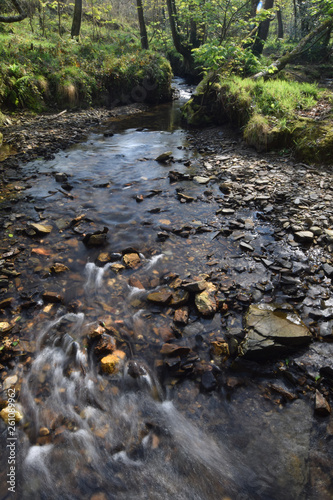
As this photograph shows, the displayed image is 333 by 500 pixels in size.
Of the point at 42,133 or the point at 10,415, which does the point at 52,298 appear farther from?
the point at 42,133

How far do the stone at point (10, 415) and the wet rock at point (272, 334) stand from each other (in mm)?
2381

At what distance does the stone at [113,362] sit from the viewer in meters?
3.00

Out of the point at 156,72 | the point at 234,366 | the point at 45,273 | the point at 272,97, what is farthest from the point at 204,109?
the point at 234,366

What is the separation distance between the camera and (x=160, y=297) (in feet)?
12.5

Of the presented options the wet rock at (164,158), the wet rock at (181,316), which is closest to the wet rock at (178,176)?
the wet rock at (164,158)

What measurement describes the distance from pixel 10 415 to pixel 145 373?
135 centimetres

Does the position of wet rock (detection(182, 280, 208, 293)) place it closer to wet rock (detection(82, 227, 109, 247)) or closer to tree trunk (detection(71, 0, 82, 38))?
wet rock (detection(82, 227, 109, 247))

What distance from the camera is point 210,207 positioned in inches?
241

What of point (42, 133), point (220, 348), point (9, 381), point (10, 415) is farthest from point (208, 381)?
point (42, 133)

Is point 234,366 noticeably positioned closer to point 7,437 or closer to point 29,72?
point 7,437

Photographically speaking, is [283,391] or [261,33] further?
[261,33]

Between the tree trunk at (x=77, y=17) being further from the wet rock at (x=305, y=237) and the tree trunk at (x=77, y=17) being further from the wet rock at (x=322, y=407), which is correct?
the wet rock at (x=322, y=407)

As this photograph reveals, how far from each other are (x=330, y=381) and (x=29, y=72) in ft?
45.7

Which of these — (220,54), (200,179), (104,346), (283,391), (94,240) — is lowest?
(283,391)
